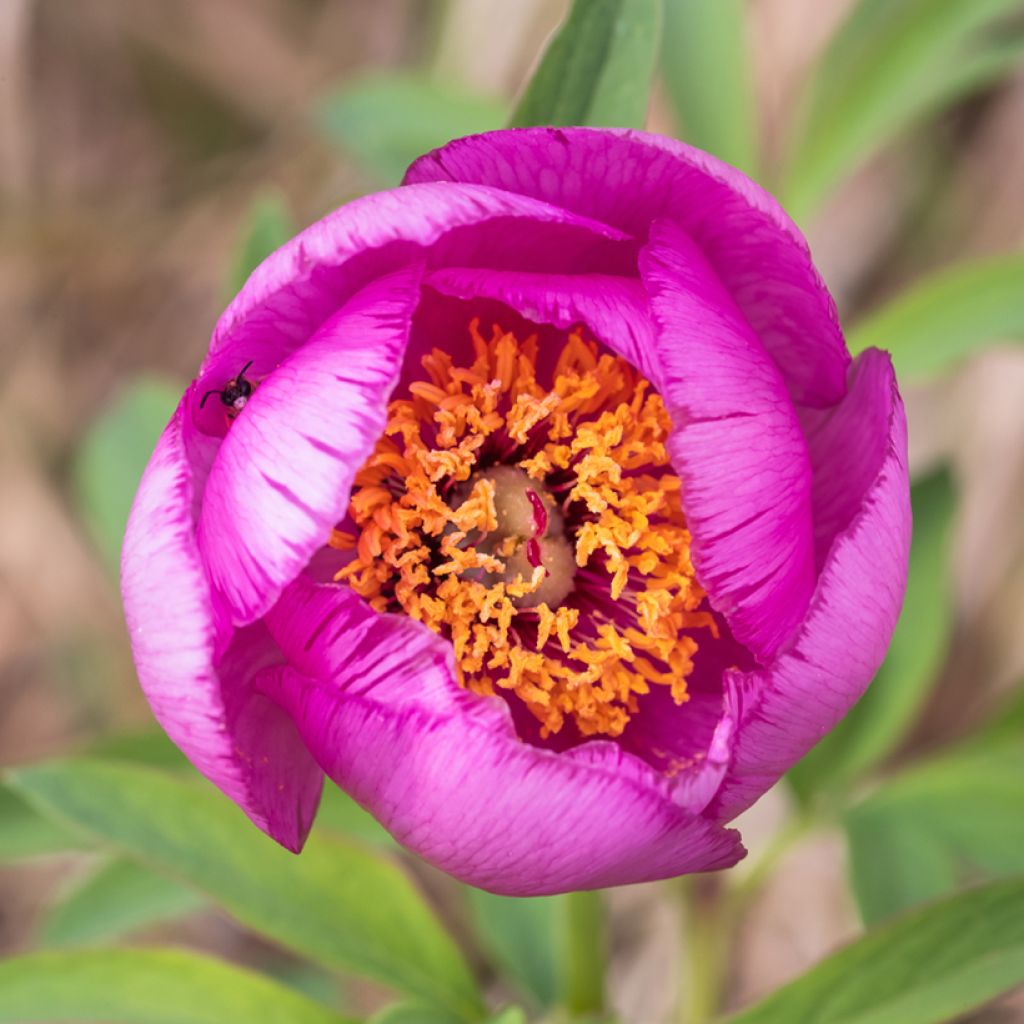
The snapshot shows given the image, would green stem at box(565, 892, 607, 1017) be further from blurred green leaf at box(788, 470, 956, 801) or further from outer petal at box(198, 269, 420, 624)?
outer petal at box(198, 269, 420, 624)

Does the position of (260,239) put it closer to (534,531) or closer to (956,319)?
(534,531)

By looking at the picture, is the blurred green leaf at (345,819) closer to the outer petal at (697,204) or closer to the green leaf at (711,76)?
the outer petal at (697,204)

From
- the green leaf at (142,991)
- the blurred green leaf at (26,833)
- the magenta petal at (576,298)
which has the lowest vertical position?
the blurred green leaf at (26,833)

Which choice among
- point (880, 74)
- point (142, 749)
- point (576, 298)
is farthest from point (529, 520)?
point (880, 74)

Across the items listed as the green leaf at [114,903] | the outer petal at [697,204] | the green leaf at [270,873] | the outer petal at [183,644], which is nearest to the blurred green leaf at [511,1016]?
the outer petal at [183,644]

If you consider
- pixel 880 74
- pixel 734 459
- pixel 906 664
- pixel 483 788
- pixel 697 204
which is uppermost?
pixel 880 74

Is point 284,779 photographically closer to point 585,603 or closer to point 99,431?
point 585,603

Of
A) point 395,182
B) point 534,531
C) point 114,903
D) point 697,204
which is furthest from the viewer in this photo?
point 395,182
